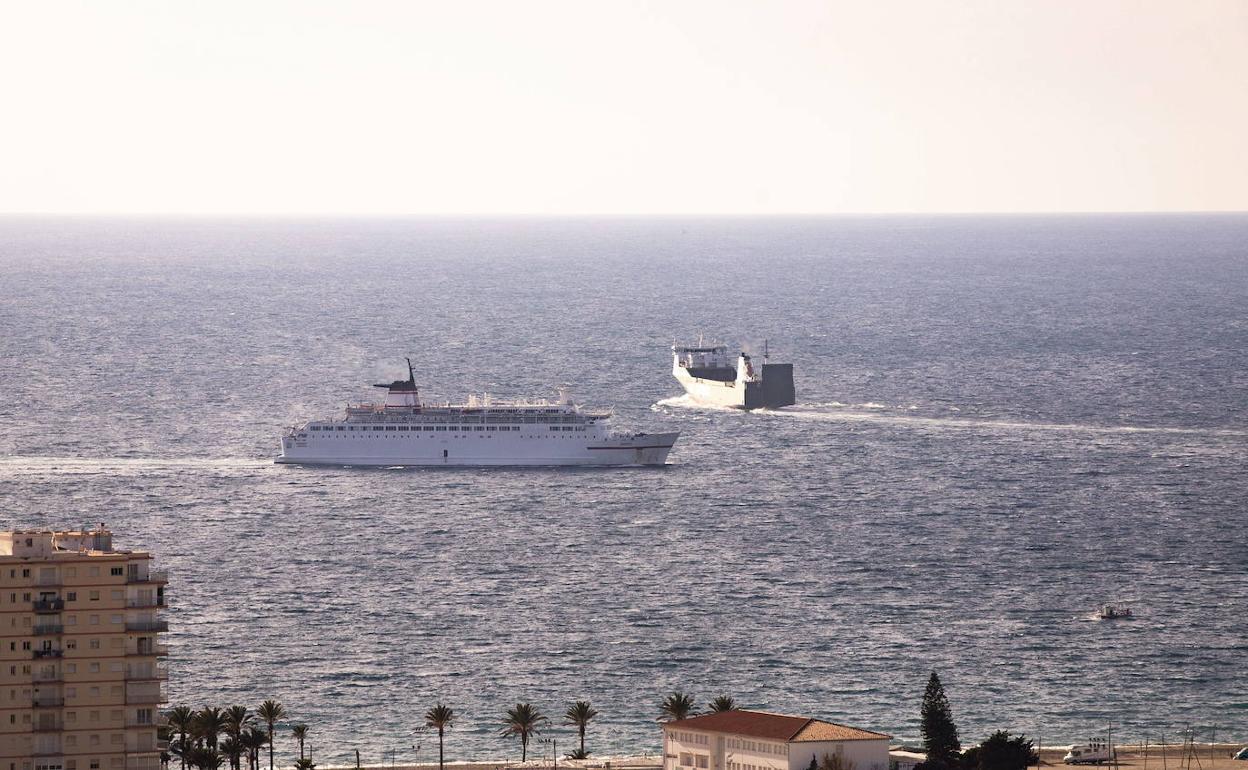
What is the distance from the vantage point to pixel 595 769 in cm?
8812

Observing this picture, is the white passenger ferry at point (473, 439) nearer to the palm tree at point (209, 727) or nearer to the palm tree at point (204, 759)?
the palm tree at point (209, 727)

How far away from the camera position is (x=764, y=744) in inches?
3219

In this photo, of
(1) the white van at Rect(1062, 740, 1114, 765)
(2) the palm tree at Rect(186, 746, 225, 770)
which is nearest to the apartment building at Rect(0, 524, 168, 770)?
(2) the palm tree at Rect(186, 746, 225, 770)

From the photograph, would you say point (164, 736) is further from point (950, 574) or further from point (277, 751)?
point (950, 574)

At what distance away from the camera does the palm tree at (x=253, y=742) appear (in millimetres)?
86750

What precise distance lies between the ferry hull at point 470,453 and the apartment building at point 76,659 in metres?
102

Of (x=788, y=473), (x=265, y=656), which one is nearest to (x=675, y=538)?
(x=788, y=473)

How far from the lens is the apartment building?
7519cm

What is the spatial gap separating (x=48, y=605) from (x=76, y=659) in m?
1.87

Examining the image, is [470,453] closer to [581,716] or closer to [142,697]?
[581,716]

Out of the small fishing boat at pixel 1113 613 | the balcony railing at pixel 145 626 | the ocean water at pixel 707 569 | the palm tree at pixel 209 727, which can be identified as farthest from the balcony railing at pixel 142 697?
the small fishing boat at pixel 1113 613

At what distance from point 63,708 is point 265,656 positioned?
36.1m

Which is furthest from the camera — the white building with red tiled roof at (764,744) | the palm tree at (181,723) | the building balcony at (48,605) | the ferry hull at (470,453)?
the ferry hull at (470,453)

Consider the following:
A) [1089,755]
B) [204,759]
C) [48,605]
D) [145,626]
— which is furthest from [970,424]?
[48,605]
